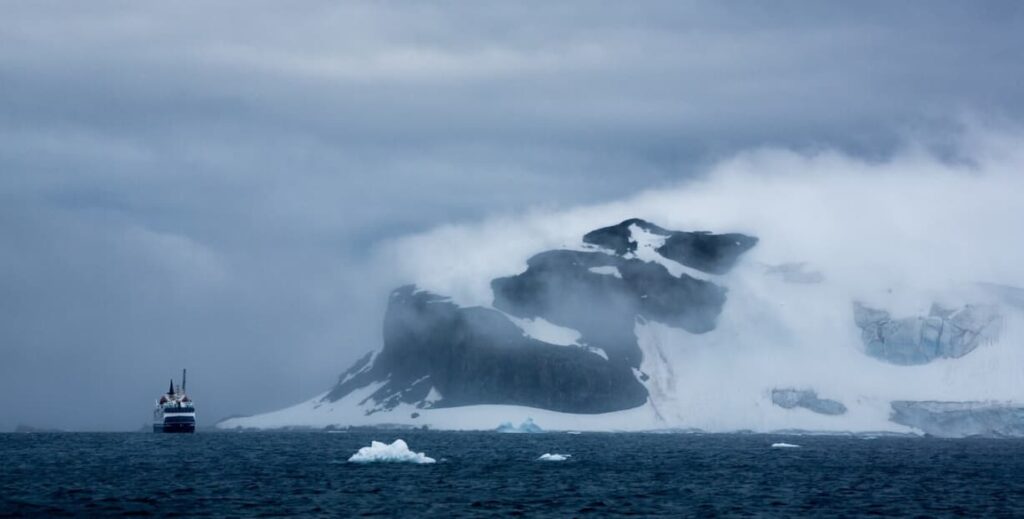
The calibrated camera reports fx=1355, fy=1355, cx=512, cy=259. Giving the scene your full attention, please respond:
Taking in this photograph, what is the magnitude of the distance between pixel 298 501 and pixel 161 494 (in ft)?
37.3

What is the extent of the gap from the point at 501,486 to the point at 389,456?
38.1 meters

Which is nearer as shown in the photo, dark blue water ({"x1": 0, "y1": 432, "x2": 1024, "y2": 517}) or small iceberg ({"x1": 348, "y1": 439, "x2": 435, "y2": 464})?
dark blue water ({"x1": 0, "y1": 432, "x2": 1024, "y2": 517})

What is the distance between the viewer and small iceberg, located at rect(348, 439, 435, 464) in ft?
461

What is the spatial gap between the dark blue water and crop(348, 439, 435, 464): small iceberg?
2812 millimetres

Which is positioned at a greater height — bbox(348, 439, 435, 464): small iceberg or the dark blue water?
bbox(348, 439, 435, 464): small iceberg

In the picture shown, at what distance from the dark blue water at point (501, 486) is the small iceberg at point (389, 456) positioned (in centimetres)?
281

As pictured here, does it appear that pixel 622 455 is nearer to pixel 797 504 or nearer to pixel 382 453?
pixel 382 453

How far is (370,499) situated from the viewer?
301 feet

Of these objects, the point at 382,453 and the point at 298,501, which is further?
the point at 382,453

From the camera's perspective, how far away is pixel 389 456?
14125 centimetres

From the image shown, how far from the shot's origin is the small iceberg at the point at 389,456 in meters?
141

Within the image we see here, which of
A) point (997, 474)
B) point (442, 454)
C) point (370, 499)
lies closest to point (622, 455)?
point (442, 454)

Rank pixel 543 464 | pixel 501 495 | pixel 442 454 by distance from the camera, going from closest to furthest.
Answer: pixel 501 495 < pixel 543 464 < pixel 442 454

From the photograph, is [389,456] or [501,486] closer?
[501,486]
